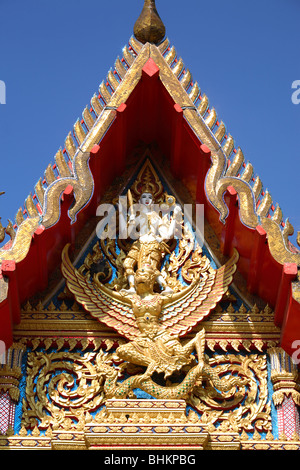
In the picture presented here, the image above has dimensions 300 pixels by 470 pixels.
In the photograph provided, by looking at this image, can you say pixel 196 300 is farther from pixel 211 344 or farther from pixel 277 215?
pixel 277 215

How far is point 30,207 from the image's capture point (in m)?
11.6

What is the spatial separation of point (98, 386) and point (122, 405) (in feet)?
1.78

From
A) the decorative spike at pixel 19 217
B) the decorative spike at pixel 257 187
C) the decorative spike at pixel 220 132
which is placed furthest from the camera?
the decorative spike at pixel 220 132

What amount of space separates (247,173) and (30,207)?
2.27 meters

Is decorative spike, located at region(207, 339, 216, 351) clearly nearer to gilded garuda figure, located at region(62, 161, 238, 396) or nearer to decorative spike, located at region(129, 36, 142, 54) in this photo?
gilded garuda figure, located at region(62, 161, 238, 396)

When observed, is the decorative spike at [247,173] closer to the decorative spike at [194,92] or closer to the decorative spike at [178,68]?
the decorative spike at [194,92]

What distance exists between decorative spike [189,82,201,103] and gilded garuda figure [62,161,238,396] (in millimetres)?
1375

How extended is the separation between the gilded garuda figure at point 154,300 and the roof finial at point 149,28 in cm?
221

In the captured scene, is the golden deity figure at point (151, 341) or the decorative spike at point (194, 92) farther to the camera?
the decorative spike at point (194, 92)

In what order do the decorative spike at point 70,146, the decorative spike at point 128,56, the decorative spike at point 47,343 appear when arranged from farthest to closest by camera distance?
the decorative spike at point 128,56 < the decorative spike at point 70,146 < the decorative spike at point 47,343

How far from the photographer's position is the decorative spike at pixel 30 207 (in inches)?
453

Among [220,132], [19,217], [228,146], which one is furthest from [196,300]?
[19,217]

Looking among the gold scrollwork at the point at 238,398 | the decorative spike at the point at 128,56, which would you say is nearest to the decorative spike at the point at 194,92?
the decorative spike at the point at 128,56

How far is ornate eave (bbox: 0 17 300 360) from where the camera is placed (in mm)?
11289
